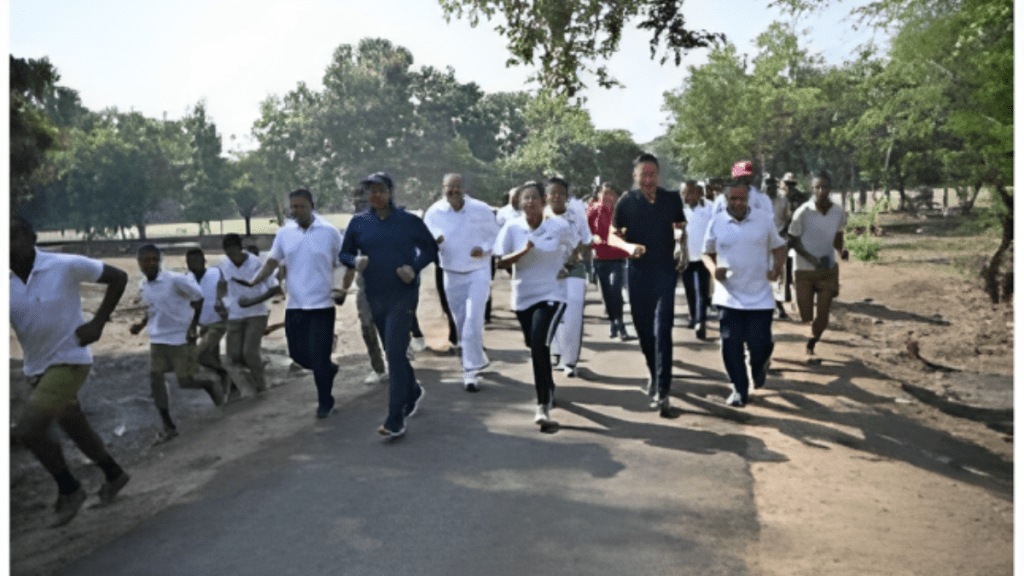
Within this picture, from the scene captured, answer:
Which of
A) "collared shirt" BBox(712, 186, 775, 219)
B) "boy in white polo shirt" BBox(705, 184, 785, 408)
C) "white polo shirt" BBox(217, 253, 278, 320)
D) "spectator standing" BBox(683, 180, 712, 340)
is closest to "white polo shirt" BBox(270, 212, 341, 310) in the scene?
"white polo shirt" BBox(217, 253, 278, 320)

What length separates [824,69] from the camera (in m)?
38.9

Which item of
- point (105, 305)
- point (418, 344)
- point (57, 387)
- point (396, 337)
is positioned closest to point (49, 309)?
point (105, 305)

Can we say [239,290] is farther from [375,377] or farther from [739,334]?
[739,334]

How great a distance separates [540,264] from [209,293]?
3.56m

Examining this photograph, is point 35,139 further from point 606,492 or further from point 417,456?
point 606,492

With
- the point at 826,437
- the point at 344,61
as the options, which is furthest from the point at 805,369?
the point at 344,61

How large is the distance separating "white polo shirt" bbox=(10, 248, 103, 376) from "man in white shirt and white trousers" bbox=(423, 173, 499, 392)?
3360mm

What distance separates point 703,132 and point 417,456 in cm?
3496

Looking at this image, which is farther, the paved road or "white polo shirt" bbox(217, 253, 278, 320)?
"white polo shirt" bbox(217, 253, 278, 320)

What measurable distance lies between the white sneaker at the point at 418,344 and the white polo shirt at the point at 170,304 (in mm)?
2799

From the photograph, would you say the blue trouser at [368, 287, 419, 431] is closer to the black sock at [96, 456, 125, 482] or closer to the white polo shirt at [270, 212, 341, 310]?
the white polo shirt at [270, 212, 341, 310]

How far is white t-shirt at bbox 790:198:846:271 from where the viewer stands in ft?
30.7

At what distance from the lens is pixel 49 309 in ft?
18.3

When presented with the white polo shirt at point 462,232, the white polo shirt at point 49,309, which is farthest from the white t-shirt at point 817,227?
the white polo shirt at point 49,309
